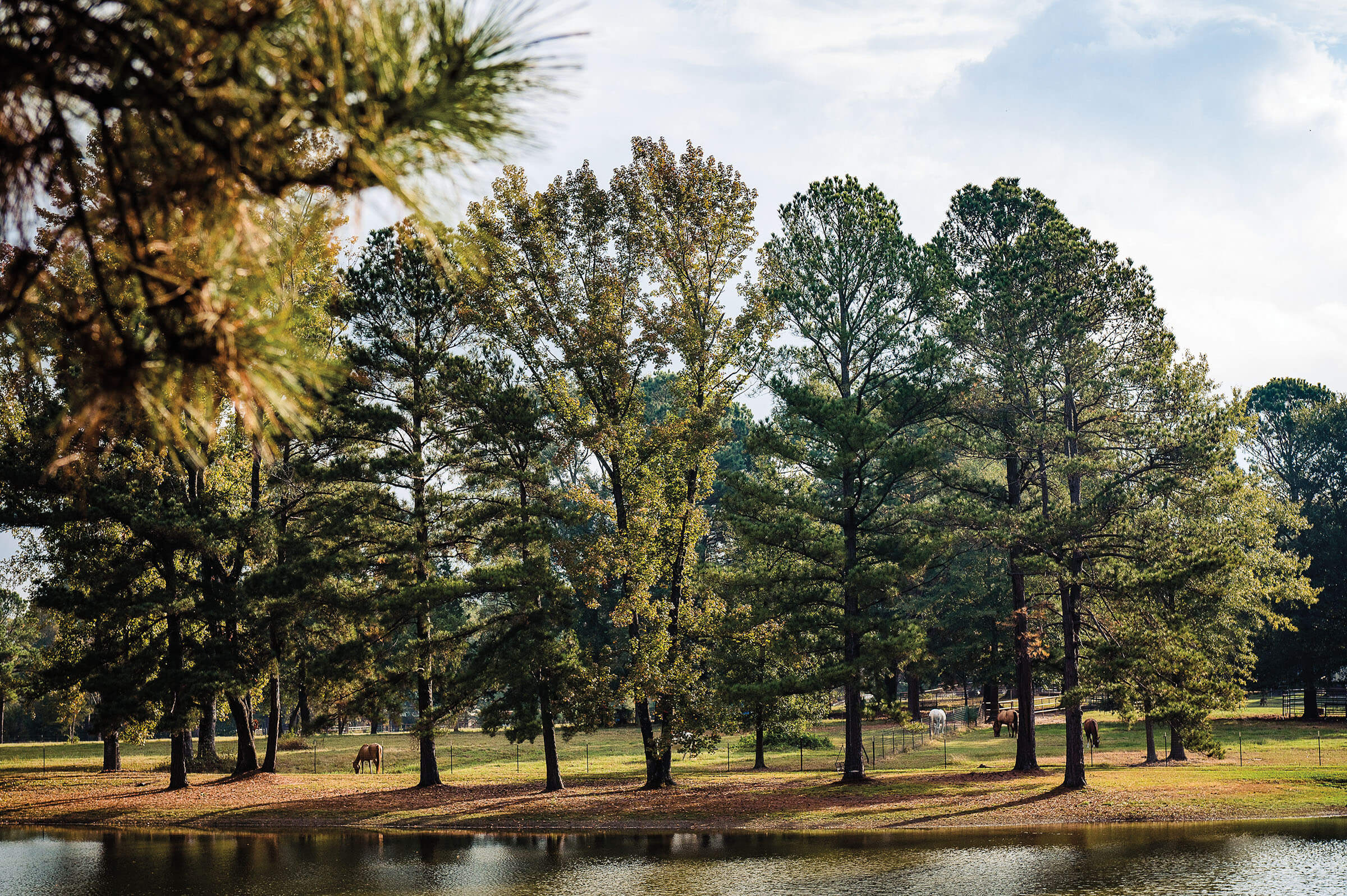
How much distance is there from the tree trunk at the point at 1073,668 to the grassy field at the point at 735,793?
0.50 meters

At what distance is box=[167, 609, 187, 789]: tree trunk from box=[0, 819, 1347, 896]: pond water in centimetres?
471

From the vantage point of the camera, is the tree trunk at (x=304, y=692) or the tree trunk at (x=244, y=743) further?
the tree trunk at (x=244, y=743)

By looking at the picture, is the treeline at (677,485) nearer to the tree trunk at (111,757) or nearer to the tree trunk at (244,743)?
the tree trunk at (244,743)

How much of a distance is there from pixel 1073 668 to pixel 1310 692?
91.3 ft

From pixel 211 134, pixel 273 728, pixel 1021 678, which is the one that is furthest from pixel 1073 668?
pixel 211 134

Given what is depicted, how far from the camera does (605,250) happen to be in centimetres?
2794

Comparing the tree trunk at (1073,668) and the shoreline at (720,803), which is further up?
the tree trunk at (1073,668)

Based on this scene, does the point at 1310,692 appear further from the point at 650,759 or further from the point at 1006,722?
the point at 650,759

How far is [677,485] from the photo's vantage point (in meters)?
27.2

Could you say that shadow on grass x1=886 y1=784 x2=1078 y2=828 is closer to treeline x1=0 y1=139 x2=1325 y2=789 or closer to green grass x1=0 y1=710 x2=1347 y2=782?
treeline x1=0 y1=139 x2=1325 y2=789

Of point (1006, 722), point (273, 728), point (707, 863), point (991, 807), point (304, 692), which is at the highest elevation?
point (304, 692)

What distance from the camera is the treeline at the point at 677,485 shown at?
24734 mm

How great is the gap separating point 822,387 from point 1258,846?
15267mm

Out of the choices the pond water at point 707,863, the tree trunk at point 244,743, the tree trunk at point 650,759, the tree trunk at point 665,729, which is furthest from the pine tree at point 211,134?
the tree trunk at point 244,743
